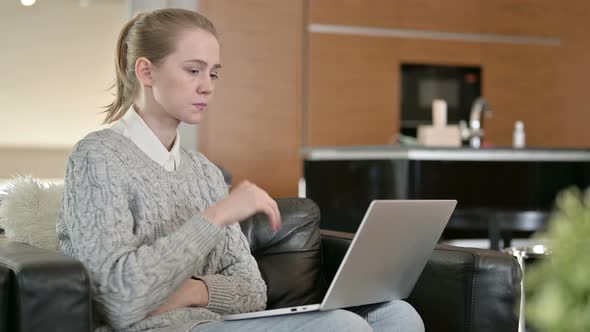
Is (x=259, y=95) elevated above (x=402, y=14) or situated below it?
below

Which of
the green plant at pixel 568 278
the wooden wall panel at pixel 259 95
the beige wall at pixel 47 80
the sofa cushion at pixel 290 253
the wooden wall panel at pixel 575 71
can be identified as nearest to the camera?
the green plant at pixel 568 278

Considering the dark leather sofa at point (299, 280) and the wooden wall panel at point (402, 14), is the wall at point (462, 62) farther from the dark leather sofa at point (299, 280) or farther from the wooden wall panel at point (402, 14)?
the dark leather sofa at point (299, 280)

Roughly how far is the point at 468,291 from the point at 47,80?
4.15 m

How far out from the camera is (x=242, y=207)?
158 centimetres

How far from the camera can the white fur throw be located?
6.35ft

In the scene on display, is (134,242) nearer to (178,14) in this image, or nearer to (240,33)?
(178,14)

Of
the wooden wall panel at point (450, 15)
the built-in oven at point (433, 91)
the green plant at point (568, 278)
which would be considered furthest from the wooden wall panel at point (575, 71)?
the green plant at point (568, 278)

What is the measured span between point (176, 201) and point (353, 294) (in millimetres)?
438

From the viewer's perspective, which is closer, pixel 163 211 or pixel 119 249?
pixel 119 249

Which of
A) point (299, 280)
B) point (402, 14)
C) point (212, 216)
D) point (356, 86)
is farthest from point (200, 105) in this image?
point (402, 14)

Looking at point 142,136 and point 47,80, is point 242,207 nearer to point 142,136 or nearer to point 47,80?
point 142,136

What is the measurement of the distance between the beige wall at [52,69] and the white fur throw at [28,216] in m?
3.54

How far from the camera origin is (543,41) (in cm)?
682

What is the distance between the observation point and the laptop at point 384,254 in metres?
1.53
